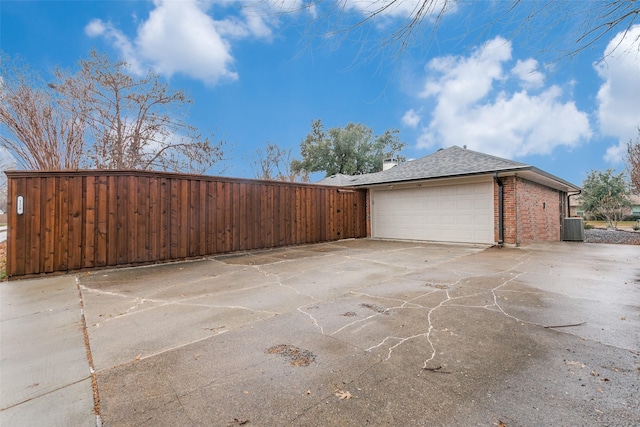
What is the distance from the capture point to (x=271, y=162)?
1697cm

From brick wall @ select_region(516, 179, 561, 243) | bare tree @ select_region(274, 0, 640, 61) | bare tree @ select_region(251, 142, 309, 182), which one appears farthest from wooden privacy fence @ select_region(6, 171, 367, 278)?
bare tree @ select_region(251, 142, 309, 182)

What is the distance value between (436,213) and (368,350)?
28.8ft

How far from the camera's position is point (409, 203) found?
36.1 feet

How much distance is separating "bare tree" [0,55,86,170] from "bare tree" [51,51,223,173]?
344mm

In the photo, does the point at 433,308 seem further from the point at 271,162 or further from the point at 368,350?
the point at 271,162

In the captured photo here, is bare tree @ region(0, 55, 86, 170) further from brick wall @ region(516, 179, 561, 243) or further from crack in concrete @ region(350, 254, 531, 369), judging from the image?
brick wall @ region(516, 179, 561, 243)

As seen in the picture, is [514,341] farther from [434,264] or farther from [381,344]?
[434,264]

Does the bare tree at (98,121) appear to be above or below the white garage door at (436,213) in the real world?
above

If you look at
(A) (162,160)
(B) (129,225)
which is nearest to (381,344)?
(B) (129,225)

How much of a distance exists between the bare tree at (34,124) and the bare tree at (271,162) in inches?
330

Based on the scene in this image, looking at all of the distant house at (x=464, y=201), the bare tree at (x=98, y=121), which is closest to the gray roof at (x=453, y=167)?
the distant house at (x=464, y=201)

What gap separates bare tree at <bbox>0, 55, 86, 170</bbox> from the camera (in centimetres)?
800

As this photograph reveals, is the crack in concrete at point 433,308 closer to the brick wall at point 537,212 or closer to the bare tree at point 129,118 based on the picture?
the brick wall at point 537,212

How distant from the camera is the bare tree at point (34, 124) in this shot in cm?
800
